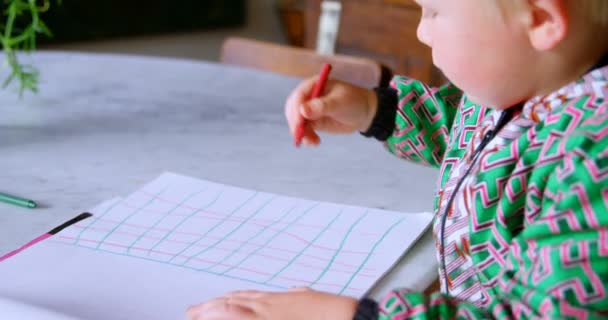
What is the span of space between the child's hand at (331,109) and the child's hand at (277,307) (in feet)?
0.88

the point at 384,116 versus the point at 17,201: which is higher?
the point at 384,116

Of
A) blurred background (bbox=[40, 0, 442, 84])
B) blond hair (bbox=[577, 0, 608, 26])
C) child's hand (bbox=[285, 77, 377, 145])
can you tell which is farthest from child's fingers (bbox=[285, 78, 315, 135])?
blurred background (bbox=[40, 0, 442, 84])

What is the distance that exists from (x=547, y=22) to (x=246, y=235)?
355 mm

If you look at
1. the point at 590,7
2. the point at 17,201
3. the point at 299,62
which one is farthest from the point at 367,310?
the point at 299,62

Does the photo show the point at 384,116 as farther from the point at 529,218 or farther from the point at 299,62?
the point at 299,62

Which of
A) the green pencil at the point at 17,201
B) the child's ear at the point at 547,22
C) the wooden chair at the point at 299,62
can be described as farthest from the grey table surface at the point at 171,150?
the child's ear at the point at 547,22

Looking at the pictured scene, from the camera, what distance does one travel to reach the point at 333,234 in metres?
0.75

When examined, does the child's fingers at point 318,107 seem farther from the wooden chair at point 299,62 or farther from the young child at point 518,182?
the wooden chair at point 299,62

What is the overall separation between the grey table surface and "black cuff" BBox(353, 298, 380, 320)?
0.09 m

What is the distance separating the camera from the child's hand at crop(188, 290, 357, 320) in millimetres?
562

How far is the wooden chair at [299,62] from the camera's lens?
1346 millimetres

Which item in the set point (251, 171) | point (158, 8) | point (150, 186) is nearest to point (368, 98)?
point (251, 171)

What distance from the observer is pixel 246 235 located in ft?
2.47

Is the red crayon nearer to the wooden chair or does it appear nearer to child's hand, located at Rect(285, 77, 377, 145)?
child's hand, located at Rect(285, 77, 377, 145)
